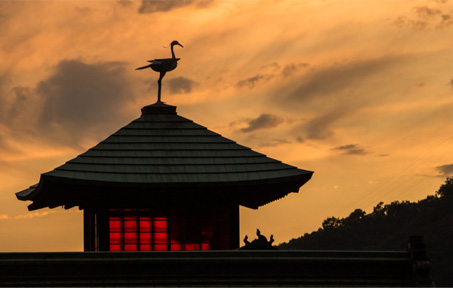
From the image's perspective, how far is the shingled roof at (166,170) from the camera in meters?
23.2

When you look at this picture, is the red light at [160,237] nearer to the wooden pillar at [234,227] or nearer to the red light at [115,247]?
the red light at [115,247]

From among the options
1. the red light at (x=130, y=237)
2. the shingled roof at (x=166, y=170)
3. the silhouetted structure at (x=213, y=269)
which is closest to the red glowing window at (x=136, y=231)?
the red light at (x=130, y=237)

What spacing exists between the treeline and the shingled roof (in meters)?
53.9

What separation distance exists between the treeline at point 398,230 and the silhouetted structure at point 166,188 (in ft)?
177

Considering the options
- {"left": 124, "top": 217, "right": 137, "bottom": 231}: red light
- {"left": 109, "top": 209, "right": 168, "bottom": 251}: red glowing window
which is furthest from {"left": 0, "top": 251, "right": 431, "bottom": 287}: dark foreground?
{"left": 124, "top": 217, "right": 137, "bottom": 231}: red light

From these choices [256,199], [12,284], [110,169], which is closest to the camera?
[12,284]

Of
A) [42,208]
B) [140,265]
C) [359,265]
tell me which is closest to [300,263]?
[359,265]

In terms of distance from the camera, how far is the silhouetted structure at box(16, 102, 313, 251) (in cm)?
2338

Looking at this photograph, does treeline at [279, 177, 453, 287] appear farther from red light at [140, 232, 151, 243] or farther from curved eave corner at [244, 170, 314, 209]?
red light at [140, 232, 151, 243]

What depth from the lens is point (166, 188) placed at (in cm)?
2358

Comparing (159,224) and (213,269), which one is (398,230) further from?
(213,269)

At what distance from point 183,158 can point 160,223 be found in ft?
6.71

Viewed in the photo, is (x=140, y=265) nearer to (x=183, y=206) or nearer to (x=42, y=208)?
(x=183, y=206)

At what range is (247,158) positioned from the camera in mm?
24797
